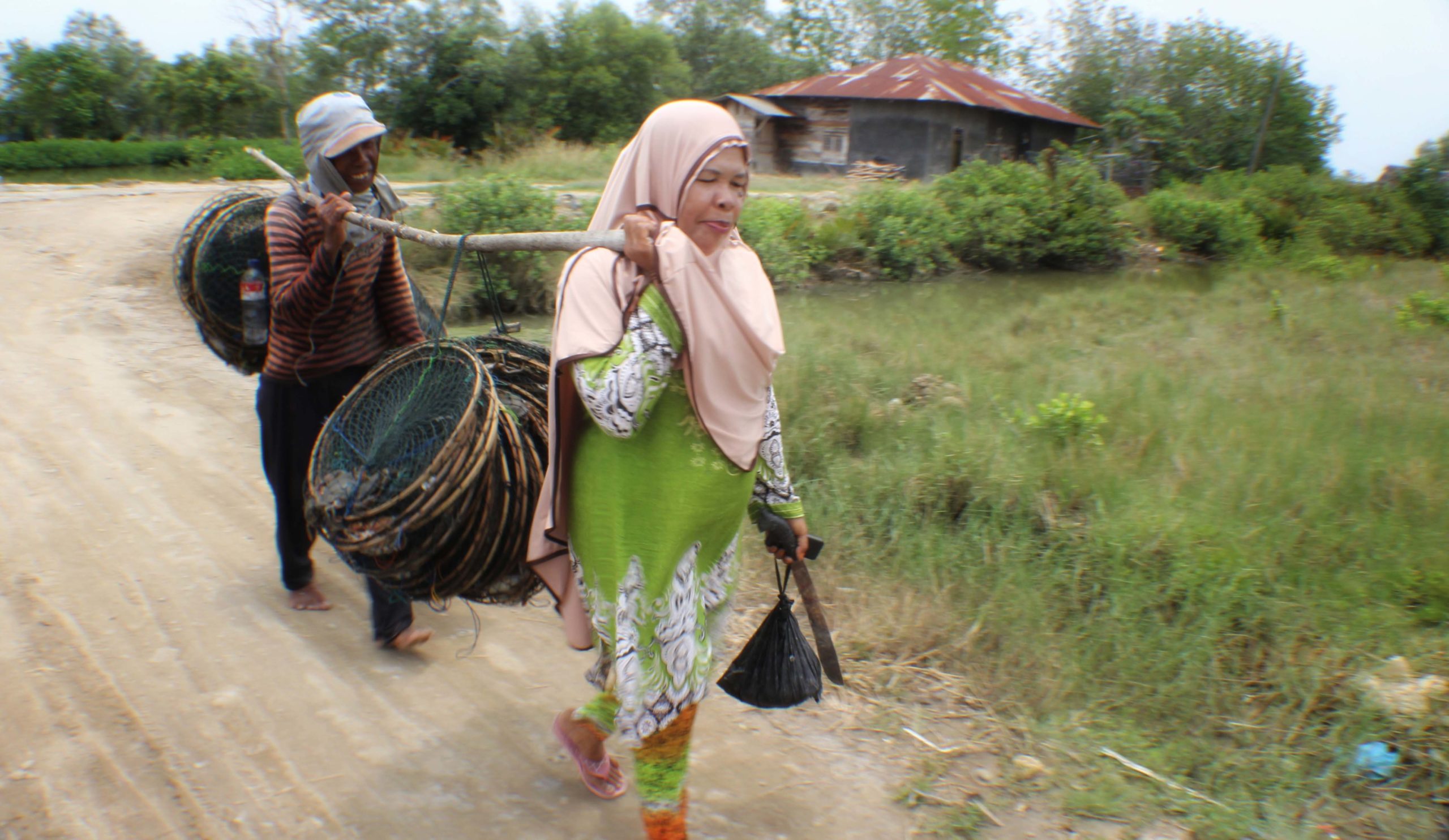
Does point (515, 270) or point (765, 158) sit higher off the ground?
point (765, 158)

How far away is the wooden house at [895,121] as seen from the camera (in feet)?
87.4

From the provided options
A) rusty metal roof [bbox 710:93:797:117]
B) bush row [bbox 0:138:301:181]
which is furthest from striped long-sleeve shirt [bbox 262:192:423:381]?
rusty metal roof [bbox 710:93:797:117]

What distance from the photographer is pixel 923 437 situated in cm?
496

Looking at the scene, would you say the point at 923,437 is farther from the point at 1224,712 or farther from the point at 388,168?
the point at 388,168

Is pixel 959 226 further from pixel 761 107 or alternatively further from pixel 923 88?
pixel 761 107

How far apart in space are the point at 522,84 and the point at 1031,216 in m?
22.3

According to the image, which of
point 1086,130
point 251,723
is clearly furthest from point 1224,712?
point 1086,130

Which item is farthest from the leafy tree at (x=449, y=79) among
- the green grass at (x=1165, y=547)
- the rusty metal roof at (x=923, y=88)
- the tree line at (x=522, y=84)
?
the green grass at (x=1165, y=547)

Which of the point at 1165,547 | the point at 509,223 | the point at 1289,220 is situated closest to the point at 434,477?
the point at 1165,547

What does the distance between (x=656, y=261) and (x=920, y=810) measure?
1.73 metres

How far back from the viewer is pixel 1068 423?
187 inches

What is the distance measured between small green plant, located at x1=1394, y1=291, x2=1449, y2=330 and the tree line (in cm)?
2374

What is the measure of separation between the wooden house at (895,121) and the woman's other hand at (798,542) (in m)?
24.4

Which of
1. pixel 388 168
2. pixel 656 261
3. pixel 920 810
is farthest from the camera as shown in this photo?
pixel 388 168
